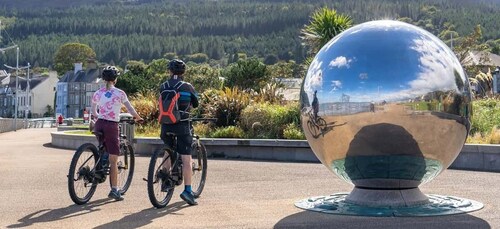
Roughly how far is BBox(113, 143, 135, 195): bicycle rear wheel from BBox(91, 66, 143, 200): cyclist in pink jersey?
44cm

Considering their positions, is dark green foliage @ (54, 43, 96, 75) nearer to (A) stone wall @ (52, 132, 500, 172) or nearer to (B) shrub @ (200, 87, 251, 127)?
(B) shrub @ (200, 87, 251, 127)

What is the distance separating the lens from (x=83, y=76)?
440 ft

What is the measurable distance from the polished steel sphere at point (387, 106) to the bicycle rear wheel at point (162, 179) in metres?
1.85

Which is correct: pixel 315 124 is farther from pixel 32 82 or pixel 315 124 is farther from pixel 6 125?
pixel 32 82

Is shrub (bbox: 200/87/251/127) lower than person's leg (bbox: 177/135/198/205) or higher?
higher

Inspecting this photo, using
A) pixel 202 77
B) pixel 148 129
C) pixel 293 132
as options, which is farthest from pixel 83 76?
pixel 293 132

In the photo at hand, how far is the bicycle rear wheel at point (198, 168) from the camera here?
372 inches

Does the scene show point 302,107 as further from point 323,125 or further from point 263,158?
point 263,158

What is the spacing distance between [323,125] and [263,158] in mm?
8486

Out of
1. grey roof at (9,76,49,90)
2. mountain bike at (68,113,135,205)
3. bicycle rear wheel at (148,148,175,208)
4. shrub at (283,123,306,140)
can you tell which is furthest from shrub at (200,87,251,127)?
grey roof at (9,76,49,90)

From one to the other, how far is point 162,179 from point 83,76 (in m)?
130

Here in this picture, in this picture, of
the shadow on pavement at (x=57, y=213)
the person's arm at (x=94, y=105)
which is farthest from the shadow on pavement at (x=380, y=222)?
the person's arm at (x=94, y=105)

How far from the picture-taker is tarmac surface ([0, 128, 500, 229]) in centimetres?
732

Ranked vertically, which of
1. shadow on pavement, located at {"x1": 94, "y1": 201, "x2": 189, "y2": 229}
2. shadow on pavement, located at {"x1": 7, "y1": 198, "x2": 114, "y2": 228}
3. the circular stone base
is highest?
the circular stone base
